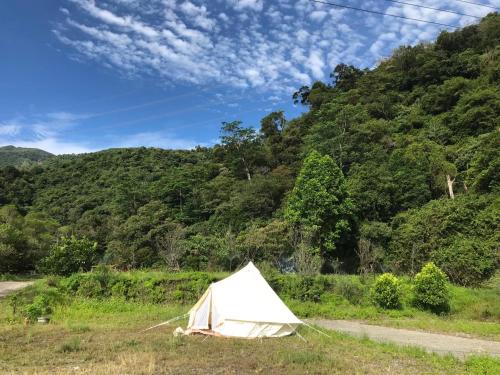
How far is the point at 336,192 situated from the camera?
28.4 meters

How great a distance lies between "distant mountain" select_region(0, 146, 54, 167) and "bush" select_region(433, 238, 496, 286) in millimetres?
97301

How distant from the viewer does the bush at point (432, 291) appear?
15523 mm

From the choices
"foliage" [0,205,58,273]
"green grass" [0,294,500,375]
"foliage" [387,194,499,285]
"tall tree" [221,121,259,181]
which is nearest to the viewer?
"green grass" [0,294,500,375]

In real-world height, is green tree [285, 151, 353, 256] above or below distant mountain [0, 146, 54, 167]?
below

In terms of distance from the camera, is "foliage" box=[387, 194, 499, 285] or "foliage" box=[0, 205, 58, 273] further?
"foliage" box=[0, 205, 58, 273]

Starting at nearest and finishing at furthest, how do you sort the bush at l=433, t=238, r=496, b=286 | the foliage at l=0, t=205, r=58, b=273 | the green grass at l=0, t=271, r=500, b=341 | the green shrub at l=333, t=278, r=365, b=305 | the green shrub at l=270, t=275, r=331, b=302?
the green grass at l=0, t=271, r=500, b=341
the green shrub at l=333, t=278, r=365, b=305
the green shrub at l=270, t=275, r=331, b=302
the bush at l=433, t=238, r=496, b=286
the foliage at l=0, t=205, r=58, b=273

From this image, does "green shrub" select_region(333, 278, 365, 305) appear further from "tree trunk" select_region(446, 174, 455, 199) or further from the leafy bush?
"tree trunk" select_region(446, 174, 455, 199)

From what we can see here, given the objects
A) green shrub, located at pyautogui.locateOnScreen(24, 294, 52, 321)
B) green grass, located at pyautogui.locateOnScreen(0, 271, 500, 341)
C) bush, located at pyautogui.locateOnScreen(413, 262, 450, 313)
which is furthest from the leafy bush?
bush, located at pyautogui.locateOnScreen(413, 262, 450, 313)

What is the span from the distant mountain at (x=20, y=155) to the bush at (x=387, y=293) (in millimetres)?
98364

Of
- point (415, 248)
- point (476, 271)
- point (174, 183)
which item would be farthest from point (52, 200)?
point (476, 271)

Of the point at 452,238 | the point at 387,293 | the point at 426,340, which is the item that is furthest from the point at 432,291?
the point at 452,238

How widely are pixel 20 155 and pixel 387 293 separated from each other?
112780 millimetres

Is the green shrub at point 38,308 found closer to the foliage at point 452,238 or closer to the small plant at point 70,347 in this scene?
the small plant at point 70,347

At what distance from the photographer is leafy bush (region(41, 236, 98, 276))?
66.4 ft
